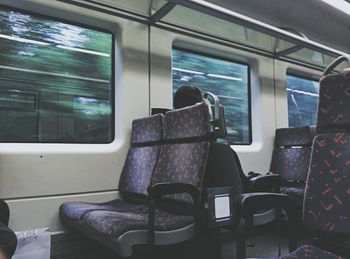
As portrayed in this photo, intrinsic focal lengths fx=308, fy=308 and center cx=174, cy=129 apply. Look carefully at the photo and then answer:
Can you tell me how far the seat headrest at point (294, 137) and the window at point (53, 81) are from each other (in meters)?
2.17

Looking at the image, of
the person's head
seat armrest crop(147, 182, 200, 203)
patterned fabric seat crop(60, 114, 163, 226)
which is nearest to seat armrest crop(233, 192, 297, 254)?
seat armrest crop(147, 182, 200, 203)

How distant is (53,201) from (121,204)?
0.53m

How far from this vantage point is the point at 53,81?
105 inches

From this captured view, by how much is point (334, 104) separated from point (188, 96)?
1256mm

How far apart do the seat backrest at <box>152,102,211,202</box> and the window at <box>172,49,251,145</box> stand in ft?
3.47

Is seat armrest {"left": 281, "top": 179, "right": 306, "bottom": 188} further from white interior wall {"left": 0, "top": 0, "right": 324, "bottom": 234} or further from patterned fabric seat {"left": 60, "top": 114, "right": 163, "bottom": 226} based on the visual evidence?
patterned fabric seat {"left": 60, "top": 114, "right": 163, "bottom": 226}

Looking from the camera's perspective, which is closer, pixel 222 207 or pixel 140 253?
pixel 222 207

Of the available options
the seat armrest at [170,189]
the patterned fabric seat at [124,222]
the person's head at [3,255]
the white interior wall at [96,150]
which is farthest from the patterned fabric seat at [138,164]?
the person's head at [3,255]

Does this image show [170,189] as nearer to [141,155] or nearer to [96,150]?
[141,155]

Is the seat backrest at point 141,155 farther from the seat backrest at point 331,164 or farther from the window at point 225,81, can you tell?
the seat backrest at point 331,164

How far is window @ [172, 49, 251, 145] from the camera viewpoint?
11.2 ft

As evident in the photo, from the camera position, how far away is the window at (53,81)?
247cm

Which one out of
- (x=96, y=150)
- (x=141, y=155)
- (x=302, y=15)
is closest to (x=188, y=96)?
(x=141, y=155)

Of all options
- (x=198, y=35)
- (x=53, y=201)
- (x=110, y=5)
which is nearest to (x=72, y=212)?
(x=53, y=201)
